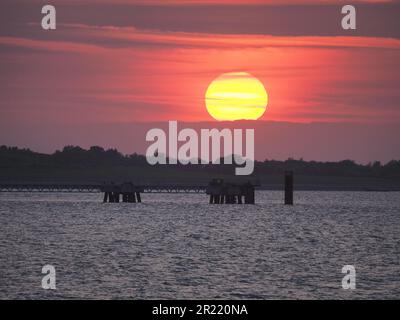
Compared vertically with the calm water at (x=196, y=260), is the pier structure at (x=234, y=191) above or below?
above

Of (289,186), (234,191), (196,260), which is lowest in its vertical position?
(196,260)

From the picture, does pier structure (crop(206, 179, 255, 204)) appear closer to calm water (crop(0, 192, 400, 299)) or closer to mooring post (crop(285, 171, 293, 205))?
mooring post (crop(285, 171, 293, 205))

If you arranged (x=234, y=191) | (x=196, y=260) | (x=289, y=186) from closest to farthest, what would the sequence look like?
(x=196, y=260), (x=289, y=186), (x=234, y=191)

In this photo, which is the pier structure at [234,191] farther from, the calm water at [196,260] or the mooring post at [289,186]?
the calm water at [196,260]

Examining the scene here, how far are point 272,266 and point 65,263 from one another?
1369 centimetres

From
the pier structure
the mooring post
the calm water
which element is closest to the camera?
the calm water

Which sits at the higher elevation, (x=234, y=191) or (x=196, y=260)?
(x=234, y=191)

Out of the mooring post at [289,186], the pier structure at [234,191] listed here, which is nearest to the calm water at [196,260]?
the mooring post at [289,186]

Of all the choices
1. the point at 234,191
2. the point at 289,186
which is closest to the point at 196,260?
the point at 289,186

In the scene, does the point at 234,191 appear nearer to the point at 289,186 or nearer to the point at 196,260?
the point at 289,186

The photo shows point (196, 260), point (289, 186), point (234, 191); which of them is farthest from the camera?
point (234, 191)

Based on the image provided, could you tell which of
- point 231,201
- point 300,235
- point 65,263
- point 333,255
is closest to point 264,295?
point 65,263

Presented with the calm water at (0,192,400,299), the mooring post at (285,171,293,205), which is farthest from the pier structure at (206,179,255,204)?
the calm water at (0,192,400,299)

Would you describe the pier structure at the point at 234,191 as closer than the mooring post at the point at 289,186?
No
